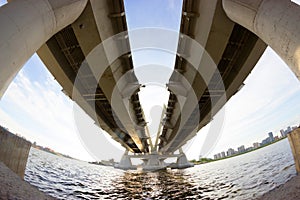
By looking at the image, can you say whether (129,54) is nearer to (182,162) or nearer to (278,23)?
(278,23)

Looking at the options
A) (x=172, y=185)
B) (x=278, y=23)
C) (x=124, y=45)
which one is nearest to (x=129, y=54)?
(x=124, y=45)

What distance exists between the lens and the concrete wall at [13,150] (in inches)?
161

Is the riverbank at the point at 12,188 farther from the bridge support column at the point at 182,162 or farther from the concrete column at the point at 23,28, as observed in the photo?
the bridge support column at the point at 182,162

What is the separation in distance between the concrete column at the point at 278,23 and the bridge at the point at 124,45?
0.02 meters

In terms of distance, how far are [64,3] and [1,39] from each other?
2865 millimetres

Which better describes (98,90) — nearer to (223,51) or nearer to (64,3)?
(64,3)

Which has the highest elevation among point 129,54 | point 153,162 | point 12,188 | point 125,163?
point 129,54

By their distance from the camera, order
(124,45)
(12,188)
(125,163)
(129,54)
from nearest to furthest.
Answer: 1. (12,188)
2. (124,45)
3. (129,54)
4. (125,163)

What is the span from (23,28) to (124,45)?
529 centimetres

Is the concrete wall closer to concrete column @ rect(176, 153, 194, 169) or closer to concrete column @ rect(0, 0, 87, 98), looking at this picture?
concrete column @ rect(0, 0, 87, 98)

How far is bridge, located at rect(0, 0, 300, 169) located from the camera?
4.88 metres

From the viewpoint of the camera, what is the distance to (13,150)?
4.43 meters

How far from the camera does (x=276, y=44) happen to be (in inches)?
208

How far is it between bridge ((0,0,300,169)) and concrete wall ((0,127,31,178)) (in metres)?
1.25
